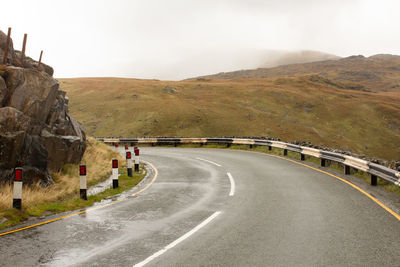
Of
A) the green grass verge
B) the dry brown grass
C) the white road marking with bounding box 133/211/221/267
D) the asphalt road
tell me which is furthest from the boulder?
the white road marking with bounding box 133/211/221/267

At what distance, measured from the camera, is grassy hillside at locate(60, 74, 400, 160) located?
48750mm

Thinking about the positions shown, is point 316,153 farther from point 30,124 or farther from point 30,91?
point 30,91

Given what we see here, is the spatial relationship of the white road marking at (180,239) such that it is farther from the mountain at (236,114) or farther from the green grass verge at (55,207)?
the mountain at (236,114)

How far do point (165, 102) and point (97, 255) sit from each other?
54.3m

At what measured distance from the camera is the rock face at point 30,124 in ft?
34.0

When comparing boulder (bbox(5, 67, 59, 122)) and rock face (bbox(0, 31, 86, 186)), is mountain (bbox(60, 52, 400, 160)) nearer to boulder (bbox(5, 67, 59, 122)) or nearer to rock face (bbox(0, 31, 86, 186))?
rock face (bbox(0, 31, 86, 186))

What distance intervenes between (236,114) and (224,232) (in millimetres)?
50453

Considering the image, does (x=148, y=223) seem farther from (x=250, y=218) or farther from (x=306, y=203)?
(x=306, y=203)

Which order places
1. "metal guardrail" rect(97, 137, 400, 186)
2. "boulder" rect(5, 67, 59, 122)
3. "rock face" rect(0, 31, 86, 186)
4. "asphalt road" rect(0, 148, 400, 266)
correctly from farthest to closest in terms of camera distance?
"boulder" rect(5, 67, 59, 122), "metal guardrail" rect(97, 137, 400, 186), "rock face" rect(0, 31, 86, 186), "asphalt road" rect(0, 148, 400, 266)

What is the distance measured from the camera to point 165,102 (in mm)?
59094

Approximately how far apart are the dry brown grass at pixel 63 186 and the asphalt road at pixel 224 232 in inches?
73.5

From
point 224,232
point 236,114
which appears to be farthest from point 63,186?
point 236,114

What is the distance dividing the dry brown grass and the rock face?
448 mm

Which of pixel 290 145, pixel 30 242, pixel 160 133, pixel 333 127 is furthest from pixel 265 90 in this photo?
pixel 30 242
